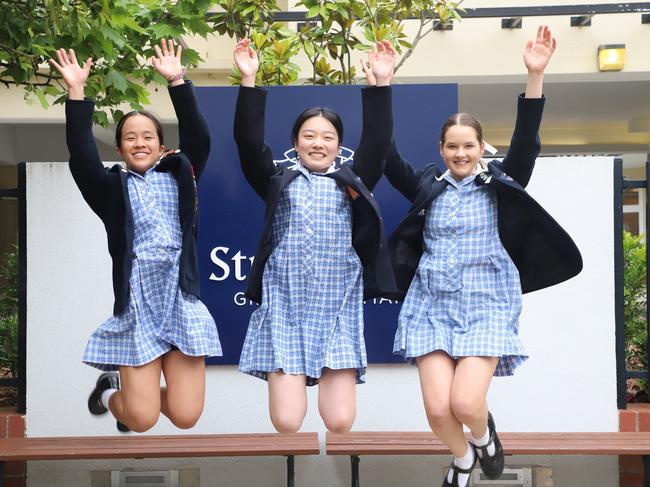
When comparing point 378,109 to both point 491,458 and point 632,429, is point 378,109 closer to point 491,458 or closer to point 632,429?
point 491,458

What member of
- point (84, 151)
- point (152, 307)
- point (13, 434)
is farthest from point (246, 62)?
point (13, 434)

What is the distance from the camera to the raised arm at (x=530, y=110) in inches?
182

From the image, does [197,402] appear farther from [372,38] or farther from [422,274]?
[372,38]

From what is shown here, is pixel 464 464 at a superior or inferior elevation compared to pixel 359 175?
inferior

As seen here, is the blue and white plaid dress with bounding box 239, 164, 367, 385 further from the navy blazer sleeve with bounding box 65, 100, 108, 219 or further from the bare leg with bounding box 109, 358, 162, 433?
the navy blazer sleeve with bounding box 65, 100, 108, 219

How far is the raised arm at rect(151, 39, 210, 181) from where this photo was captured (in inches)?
185

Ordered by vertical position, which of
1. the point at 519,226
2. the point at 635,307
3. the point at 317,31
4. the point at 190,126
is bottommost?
the point at 635,307

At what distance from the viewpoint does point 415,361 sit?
4.86 meters

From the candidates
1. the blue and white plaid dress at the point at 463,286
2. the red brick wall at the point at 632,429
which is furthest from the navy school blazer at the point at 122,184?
the red brick wall at the point at 632,429

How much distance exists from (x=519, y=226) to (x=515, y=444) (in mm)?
1719

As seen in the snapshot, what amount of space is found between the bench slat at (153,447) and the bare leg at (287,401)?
128 centimetres

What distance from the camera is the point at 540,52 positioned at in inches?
183

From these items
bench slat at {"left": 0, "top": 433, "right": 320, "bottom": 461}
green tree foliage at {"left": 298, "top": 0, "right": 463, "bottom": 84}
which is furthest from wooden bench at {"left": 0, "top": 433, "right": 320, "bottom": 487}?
green tree foliage at {"left": 298, "top": 0, "right": 463, "bottom": 84}

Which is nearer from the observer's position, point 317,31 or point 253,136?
point 253,136
